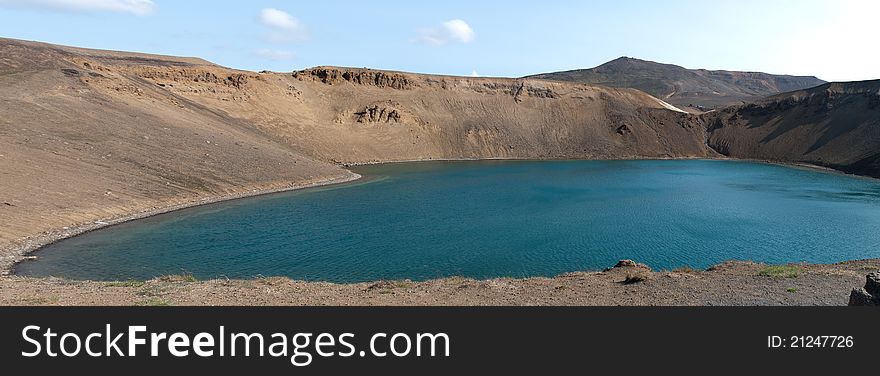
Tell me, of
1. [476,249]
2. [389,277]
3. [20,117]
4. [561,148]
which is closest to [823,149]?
[561,148]

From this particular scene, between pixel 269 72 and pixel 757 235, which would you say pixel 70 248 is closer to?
pixel 757 235

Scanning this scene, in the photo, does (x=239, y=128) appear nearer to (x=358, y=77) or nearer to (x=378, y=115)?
(x=378, y=115)

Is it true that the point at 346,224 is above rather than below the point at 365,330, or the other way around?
below

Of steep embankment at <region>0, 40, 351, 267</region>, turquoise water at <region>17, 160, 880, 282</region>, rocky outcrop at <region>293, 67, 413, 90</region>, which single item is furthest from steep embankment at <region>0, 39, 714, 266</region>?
turquoise water at <region>17, 160, 880, 282</region>

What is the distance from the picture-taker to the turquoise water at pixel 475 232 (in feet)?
89.7

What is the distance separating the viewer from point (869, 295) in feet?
40.8

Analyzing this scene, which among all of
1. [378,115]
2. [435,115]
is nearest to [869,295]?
[378,115]

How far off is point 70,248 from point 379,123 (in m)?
72.7

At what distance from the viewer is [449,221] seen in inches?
1580

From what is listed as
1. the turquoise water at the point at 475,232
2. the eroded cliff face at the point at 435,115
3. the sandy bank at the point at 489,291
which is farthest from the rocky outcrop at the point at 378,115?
the sandy bank at the point at 489,291

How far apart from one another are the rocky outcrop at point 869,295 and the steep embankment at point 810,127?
86422mm

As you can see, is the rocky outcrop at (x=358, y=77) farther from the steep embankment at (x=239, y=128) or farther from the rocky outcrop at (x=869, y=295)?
the rocky outcrop at (x=869, y=295)

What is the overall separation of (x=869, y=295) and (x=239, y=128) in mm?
73999

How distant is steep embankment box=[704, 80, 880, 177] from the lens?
8956 cm
